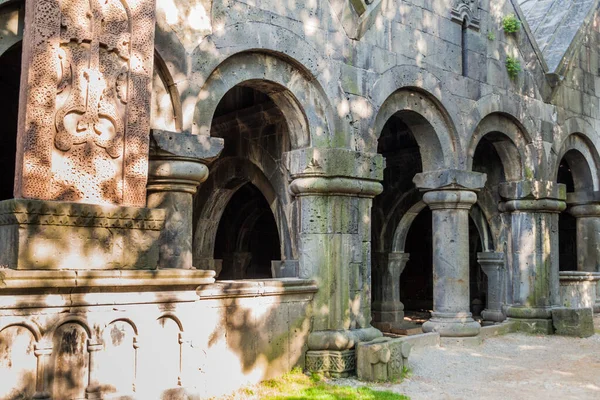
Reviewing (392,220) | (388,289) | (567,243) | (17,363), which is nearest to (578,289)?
(388,289)

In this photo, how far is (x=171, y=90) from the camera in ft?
19.0

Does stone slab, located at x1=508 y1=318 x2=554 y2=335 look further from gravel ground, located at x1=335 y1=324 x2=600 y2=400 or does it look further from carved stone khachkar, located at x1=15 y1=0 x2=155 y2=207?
carved stone khachkar, located at x1=15 y1=0 x2=155 y2=207

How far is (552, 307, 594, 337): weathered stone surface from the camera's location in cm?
945

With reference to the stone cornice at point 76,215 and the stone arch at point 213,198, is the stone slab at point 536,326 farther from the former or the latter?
the stone cornice at point 76,215

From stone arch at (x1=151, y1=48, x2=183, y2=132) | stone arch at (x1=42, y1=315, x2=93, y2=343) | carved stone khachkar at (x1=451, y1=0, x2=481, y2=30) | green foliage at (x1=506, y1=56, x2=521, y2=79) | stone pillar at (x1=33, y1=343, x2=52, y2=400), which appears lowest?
stone pillar at (x1=33, y1=343, x2=52, y2=400)

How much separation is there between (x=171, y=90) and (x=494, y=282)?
7.40 m

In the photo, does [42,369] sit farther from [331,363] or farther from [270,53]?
[270,53]

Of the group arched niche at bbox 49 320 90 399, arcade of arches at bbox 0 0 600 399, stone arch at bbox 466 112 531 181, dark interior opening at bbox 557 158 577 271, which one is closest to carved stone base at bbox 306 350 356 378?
arcade of arches at bbox 0 0 600 399

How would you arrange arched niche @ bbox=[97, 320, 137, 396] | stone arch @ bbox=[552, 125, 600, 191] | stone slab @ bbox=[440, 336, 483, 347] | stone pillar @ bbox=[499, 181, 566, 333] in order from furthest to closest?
1. stone arch @ bbox=[552, 125, 600, 191]
2. stone pillar @ bbox=[499, 181, 566, 333]
3. stone slab @ bbox=[440, 336, 483, 347]
4. arched niche @ bbox=[97, 320, 137, 396]

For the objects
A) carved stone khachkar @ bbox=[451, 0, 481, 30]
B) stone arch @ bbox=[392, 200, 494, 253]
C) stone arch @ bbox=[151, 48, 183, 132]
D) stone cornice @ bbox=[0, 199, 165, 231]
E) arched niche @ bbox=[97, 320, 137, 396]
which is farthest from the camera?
stone arch @ bbox=[392, 200, 494, 253]

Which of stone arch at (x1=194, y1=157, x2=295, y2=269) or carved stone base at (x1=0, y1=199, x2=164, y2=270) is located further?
stone arch at (x1=194, y1=157, x2=295, y2=269)

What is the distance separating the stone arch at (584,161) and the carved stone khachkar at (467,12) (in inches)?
139

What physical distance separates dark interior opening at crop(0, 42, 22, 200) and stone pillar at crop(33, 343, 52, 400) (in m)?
4.64

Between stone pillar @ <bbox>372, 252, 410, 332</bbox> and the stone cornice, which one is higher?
the stone cornice
